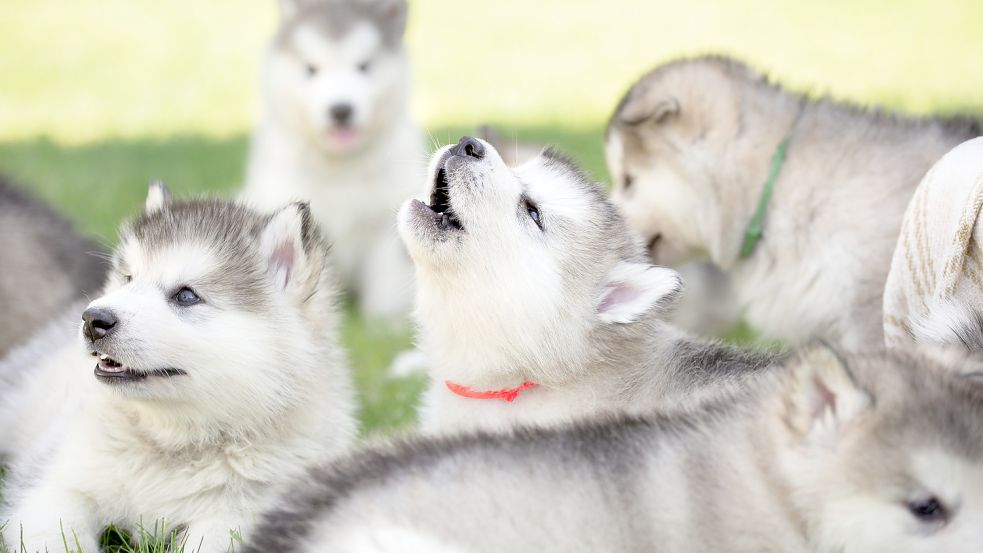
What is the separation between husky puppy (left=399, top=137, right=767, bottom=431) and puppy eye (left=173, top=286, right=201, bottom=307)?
28.5 inches

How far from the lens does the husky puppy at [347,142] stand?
310 inches

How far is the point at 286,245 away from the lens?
405 cm

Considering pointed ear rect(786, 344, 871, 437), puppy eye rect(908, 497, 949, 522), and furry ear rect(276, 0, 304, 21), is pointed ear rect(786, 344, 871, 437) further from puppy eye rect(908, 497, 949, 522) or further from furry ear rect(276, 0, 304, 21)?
furry ear rect(276, 0, 304, 21)

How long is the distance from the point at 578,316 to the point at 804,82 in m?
10.8

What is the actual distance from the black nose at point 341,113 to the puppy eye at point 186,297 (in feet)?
13.5

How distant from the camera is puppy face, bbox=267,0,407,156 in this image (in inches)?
306

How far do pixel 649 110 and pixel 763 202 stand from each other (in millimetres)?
676

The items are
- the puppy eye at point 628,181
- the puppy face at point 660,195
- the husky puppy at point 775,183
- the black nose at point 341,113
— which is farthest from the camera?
the black nose at point 341,113

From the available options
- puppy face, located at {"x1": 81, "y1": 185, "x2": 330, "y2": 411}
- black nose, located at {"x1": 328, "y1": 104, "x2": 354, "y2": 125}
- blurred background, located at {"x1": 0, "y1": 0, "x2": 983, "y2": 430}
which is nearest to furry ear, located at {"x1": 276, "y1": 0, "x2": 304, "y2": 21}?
black nose, located at {"x1": 328, "y1": 104, "x2": 354, "y2": 125}

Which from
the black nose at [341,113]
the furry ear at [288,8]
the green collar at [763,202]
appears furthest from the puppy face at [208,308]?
the furry ear at [288,8]

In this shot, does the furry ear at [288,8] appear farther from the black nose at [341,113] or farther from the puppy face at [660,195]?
the puppy face at [660,195]

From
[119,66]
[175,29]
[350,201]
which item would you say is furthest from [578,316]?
[175,29]

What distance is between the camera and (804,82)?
13.7 metres

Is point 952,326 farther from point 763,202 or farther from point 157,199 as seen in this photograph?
point 157,199
